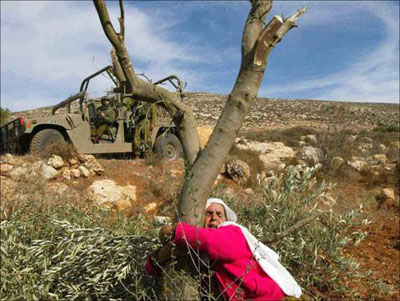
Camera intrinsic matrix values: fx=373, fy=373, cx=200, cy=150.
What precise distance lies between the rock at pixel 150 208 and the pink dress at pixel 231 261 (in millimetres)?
4872

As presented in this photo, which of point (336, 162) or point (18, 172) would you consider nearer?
point (18, 172)

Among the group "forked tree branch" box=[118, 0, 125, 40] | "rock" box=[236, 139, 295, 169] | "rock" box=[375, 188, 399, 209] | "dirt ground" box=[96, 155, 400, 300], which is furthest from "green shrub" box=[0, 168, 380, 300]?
"rock" box=[236, 139, 295, 169]

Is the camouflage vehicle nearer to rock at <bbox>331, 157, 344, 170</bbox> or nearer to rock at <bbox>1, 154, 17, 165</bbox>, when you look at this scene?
rock at <bbox>1, 154, 17, 165</bbox>

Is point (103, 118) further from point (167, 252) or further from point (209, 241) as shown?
point (209, 241)

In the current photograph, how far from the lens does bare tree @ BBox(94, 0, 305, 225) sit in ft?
7.89

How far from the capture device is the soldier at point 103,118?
988 cm

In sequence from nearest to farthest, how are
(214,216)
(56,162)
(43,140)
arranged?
1. (214,216)
2. (56,162)
3. (43,140)

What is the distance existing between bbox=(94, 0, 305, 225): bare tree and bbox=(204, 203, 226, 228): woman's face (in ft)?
0.80

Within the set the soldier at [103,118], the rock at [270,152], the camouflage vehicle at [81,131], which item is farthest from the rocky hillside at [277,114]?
the soldier at [103,118]

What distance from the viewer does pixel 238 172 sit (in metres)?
9.66

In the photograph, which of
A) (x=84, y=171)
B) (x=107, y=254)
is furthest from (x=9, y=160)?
(x=107, y=254)

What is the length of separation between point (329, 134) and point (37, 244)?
12.6 m

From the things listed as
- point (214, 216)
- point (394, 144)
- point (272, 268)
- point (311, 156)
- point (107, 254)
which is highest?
point (214, 216)

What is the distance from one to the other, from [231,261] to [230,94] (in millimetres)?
1108
